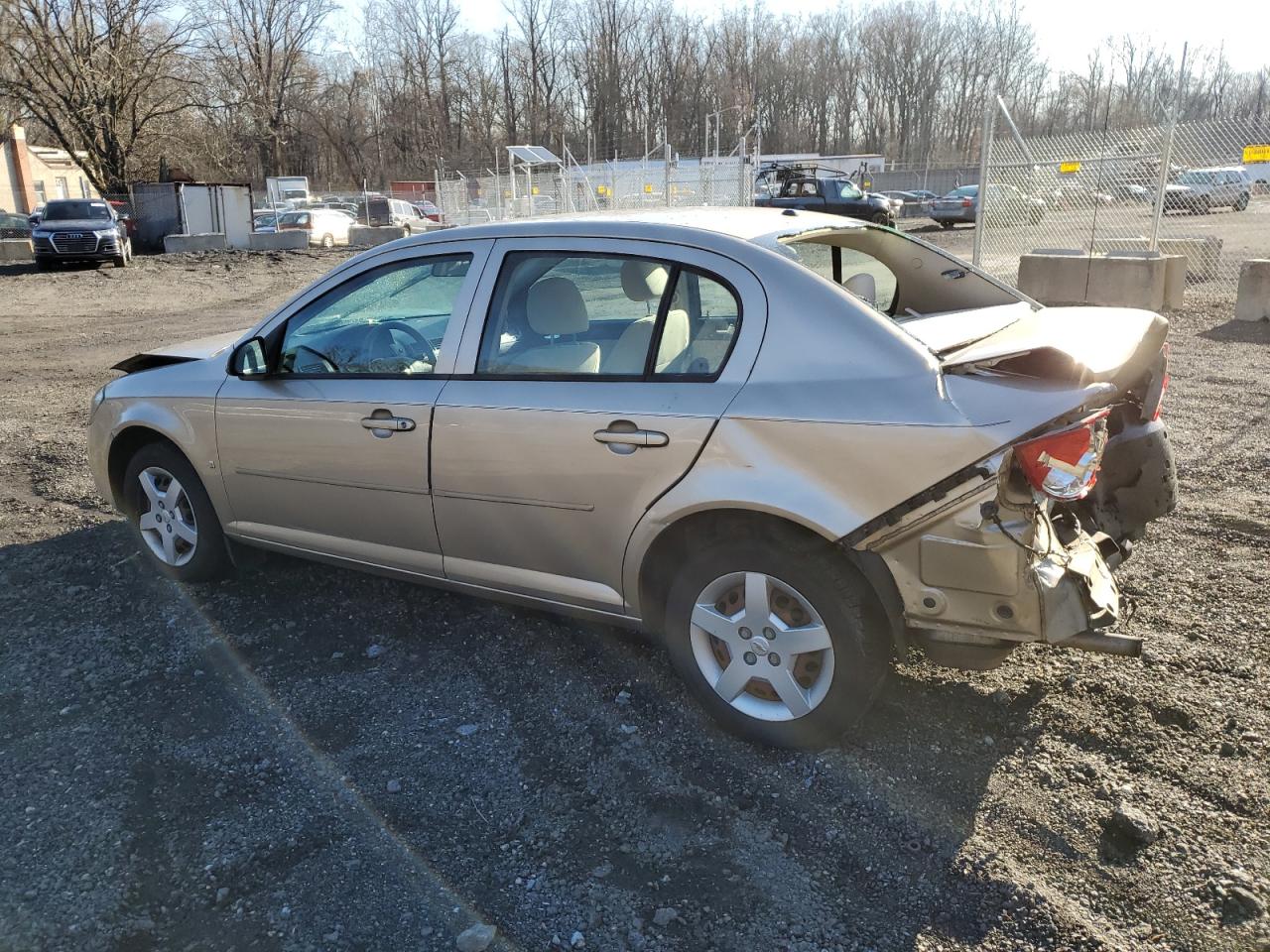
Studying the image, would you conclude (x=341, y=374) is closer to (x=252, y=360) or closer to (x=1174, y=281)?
(x=252, y=360)

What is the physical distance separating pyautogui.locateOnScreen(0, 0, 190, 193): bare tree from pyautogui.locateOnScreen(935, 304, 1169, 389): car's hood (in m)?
41.7

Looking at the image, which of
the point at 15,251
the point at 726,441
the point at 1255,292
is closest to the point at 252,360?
the point at 726,441

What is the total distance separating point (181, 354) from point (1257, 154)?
13027mm

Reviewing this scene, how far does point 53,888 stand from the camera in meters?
A: 2.67

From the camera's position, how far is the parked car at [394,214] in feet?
120

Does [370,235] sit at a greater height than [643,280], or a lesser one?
Answer: greater

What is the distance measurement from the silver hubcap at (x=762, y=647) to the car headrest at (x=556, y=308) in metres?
1.18

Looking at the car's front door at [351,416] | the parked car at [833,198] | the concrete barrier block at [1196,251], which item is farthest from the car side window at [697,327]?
the parked car at [833,198]

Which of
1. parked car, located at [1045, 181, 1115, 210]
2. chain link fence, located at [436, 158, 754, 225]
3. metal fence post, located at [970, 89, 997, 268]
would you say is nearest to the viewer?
metal fence post, located at [970, 89, 997, 268]

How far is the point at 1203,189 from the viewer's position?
17.7m

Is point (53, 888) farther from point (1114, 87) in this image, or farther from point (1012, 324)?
point (1114, 87)

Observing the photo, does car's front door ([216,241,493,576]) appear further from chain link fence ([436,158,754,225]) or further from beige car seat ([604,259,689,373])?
chain link fence ([436,158,754,225])

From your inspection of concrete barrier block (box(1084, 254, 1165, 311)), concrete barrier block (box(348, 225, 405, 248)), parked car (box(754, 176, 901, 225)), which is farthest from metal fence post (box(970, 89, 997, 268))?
concrete barrier block (box(348, 225, 405, 248))

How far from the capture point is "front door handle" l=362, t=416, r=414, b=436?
3691 mm
